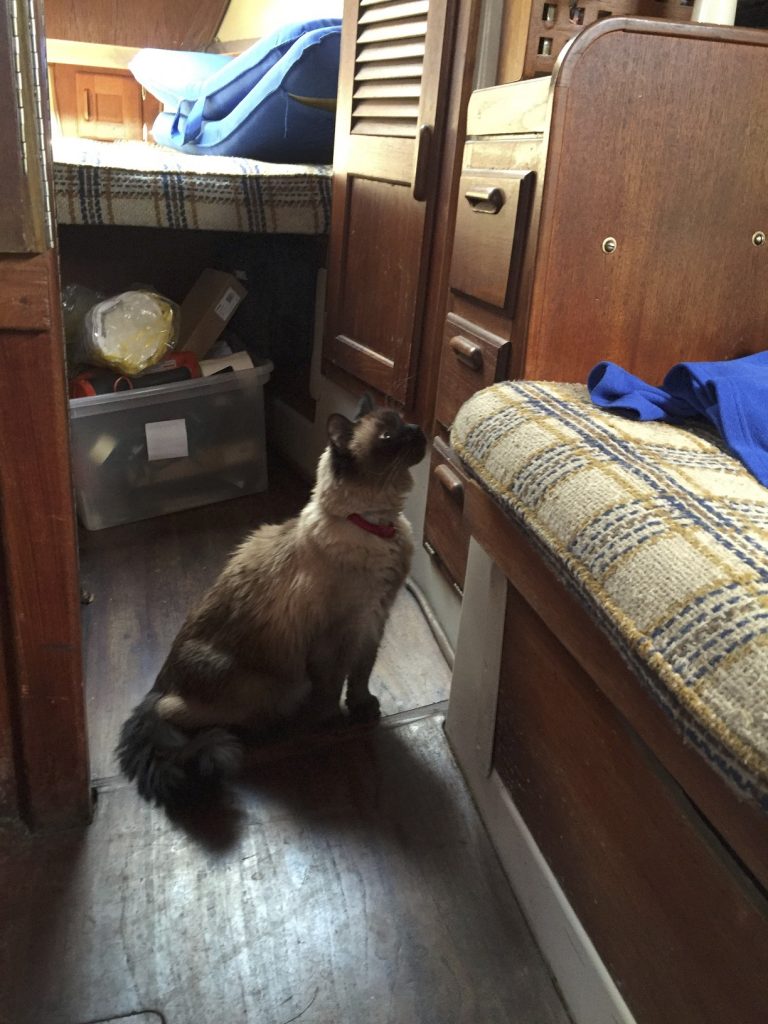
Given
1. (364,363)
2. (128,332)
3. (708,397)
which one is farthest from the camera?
(128,332)

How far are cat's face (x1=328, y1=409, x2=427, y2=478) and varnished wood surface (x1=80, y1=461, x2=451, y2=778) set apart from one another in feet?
1.54

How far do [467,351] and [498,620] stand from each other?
0.47 meters

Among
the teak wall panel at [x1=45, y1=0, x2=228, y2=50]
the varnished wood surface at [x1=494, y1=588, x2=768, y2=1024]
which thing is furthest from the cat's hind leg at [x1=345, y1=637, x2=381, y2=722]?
the teak wall panel at [x1=45, y1=0, x2=228, y2=50]

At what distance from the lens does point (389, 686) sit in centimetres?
154

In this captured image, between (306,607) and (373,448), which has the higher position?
(373,448)

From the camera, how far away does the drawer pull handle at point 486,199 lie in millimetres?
1174

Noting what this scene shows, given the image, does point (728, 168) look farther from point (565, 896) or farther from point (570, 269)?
point (565, 896)

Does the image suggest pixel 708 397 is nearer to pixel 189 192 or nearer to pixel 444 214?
pixel 444 214

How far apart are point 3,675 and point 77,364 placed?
1.20m

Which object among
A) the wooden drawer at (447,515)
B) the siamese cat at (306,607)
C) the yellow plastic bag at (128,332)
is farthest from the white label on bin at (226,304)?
the siamese cat at (306,607)

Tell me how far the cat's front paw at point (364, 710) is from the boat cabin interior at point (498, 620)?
0.01 meters

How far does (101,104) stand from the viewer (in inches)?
118

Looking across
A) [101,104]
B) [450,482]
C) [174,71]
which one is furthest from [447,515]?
[101,104]

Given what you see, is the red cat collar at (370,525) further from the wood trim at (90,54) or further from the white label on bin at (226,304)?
the wood trim at (90,54)
